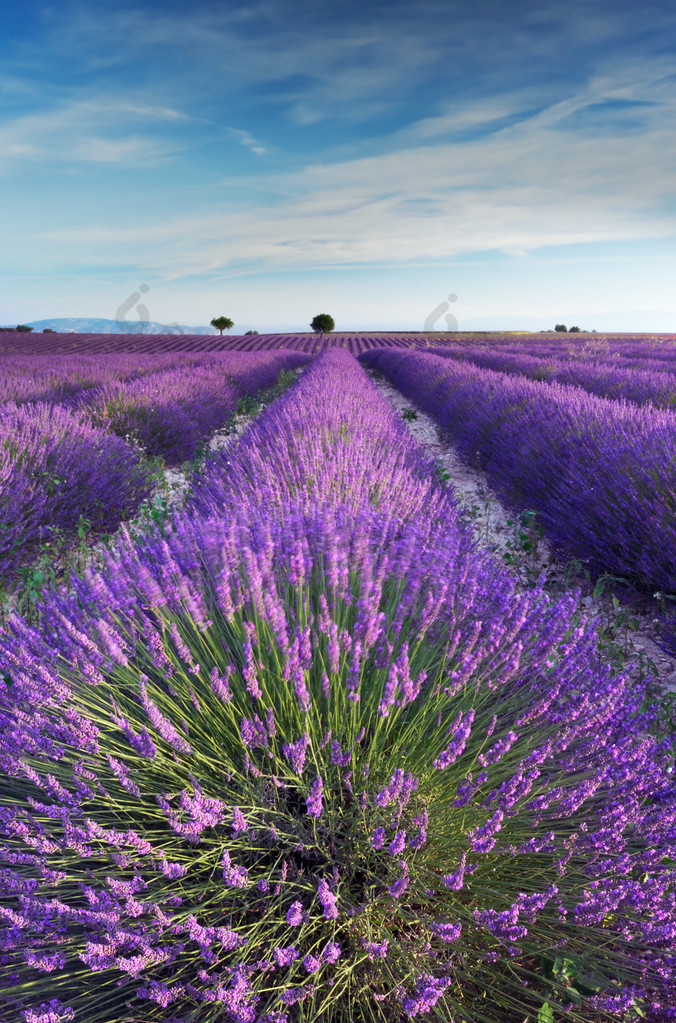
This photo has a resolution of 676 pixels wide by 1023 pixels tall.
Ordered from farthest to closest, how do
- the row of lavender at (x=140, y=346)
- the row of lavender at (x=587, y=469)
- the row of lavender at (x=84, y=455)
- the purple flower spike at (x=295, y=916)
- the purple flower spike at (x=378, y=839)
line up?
the row of lavender at (x=140, y=346)
the row of lavender at (x=84, y=455)
the row of lavender at (x=587, y=469)
the purple flower spike at (x=378, y=839)
the purple flower spike at (x=295, y=916)

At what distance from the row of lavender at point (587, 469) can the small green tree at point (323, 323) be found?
144 ft

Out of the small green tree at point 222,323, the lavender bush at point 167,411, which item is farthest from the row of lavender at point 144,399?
the small green tree at point 222,323

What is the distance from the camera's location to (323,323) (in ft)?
160

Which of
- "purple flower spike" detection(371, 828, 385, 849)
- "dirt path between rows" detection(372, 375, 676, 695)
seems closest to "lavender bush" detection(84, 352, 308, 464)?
"dirt path between rows" detection(372, 375, 676, 695)

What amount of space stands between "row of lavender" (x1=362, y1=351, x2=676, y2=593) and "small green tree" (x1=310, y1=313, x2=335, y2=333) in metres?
43.9

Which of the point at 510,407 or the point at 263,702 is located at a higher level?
the point at 510,407

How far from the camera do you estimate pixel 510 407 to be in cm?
638

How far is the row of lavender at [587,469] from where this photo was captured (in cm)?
345

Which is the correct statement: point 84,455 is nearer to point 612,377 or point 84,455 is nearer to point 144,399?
point 144,399

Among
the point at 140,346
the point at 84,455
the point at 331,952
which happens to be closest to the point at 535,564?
the point at 331,952

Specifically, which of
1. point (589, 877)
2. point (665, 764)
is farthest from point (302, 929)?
point (665, 764)

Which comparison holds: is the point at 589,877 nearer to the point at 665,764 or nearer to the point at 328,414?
the point at 665,764

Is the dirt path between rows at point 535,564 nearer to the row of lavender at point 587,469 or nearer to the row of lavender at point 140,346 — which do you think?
the row of lavender at point 587,469

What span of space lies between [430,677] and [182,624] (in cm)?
77
